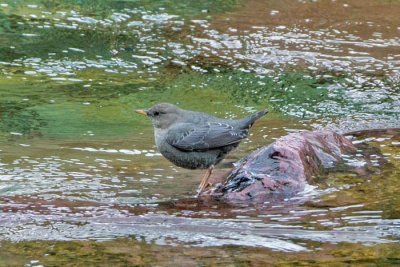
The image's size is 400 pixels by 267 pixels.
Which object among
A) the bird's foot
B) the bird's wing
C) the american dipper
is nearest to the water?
the bird's foot

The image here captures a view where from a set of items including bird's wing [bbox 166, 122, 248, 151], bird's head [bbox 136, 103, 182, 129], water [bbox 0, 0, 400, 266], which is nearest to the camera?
water [bbox 0, 0, 400, 266]

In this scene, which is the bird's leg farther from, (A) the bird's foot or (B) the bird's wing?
(B) the bird's wing

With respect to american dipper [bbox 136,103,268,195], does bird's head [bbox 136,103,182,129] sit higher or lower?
higher

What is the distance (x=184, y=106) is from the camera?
8.71 meters

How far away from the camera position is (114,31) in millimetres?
10648

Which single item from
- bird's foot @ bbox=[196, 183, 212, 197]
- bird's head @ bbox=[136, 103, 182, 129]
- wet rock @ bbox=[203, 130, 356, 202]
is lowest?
bird's foot @ bbox=[196, 183, 212, 197]

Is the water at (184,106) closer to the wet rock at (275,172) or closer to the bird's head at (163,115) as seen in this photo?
the wet rock at (275,172)

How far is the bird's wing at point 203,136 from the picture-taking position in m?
6.58

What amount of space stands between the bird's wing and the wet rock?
0.84ft

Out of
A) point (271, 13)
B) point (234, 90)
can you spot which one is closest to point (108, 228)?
point (234, 90)

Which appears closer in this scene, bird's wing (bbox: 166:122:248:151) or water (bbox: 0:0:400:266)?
water (bbox: 0:0:400:266)

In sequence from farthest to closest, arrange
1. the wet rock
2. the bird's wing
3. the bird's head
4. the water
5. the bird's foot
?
the bird's head, the bird's wing, the bird's foot, the wet rock, the water

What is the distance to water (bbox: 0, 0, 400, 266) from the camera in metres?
5.13

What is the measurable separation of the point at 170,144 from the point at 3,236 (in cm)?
175
